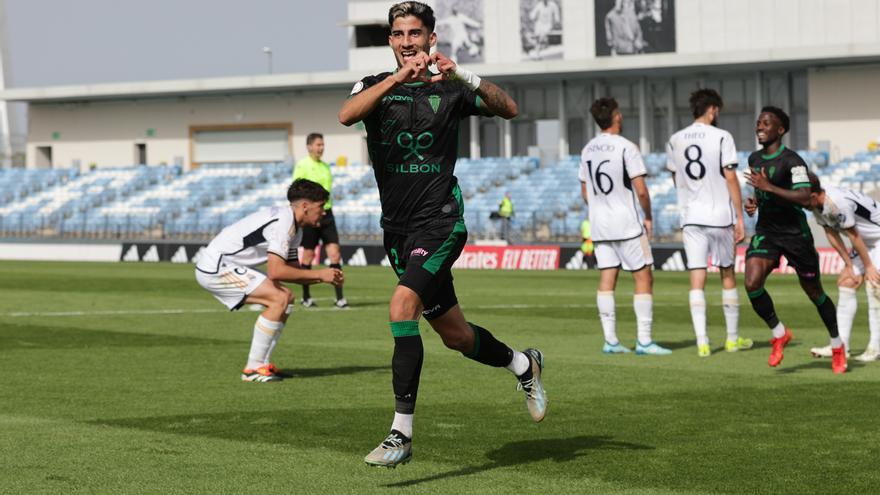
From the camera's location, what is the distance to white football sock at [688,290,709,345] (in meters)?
12.4

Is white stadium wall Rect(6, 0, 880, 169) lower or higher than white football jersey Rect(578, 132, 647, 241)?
higher

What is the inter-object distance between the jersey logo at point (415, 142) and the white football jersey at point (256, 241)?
4047 mm

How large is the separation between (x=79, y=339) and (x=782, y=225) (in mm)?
7201

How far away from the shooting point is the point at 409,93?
271 inches

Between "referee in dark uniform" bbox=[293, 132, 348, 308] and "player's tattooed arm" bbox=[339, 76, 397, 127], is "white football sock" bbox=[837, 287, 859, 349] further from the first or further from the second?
"referee in dark uniform" bbox=[293, 132, 348, 308]

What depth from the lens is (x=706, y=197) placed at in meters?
12.6

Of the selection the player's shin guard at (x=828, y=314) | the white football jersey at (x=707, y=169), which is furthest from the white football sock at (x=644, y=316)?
the player's shin guard at (x=828, y=314)

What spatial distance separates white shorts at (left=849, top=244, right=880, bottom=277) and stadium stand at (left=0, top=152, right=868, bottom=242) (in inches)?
839

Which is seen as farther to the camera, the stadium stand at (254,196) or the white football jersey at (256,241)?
the stadium stand at (254,196)

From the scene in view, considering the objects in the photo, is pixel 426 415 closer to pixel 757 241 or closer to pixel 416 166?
pixel 416 166

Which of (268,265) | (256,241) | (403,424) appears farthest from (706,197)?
(403,424)

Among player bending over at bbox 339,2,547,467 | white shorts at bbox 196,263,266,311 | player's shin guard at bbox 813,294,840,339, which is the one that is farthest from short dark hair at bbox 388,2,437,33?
player's shin guard at bbox 813,294,840,339

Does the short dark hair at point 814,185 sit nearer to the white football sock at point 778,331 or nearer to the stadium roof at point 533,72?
the white football sock at point 778,331

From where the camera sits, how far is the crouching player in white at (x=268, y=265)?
10.7 m
